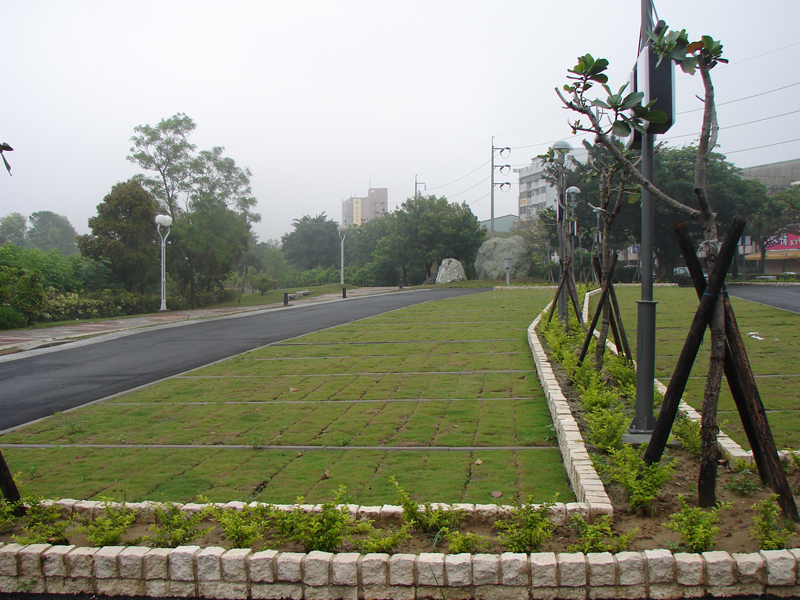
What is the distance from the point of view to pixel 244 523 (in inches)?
138

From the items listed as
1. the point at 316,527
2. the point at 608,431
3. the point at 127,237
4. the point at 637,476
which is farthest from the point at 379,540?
the point at 127,237

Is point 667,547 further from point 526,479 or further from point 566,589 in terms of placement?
point 526,479

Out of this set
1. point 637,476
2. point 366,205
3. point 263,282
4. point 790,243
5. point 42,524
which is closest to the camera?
point 42,524

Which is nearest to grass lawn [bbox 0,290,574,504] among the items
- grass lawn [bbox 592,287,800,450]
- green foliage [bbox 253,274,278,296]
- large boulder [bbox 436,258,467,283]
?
grass lawn [bbox 592,287,800,450]

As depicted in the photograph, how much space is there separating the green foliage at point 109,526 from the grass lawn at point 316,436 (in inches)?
20.2

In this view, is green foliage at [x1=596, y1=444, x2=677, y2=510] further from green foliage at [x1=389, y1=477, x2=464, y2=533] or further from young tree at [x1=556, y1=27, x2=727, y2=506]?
green foliage at [x1=389, y1=477, x2=464, y2=533]

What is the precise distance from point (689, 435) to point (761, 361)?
5453mm

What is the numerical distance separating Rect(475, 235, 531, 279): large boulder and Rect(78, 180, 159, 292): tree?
81.0 ft

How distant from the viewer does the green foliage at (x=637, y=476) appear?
12.4 feet

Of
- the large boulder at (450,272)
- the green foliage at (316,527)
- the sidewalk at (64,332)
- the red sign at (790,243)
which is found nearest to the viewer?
the green foliage at (316,527)

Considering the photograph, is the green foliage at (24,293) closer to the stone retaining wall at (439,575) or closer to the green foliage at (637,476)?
the stone retaining wall at (439,575)

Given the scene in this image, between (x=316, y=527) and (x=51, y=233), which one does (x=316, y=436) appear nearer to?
(x=316, y=527)

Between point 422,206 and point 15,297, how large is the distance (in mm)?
32752

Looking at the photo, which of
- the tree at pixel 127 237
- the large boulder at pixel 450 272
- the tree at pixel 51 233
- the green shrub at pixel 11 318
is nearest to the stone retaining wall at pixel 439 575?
the green shrub at pixel 11 318
